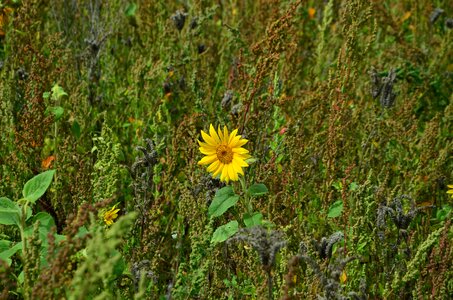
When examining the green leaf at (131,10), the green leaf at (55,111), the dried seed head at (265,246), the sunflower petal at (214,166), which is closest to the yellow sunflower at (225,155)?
the sunflower petal at (214,166)

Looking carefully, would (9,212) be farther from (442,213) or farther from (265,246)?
(442,213)

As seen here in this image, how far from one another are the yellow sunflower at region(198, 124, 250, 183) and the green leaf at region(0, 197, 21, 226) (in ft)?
1.94

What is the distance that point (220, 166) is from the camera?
6.32ft

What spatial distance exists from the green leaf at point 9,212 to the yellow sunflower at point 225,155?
0.59 meters

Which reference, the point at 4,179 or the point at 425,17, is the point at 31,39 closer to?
the point at 4,179

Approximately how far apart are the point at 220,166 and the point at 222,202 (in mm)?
171

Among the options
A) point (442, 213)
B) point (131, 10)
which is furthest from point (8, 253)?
point (131, 10)

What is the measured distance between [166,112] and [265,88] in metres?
0.50

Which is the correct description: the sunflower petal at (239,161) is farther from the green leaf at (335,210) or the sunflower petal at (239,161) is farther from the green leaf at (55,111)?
the green leaf at (55,111)

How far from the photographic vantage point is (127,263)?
1.95m

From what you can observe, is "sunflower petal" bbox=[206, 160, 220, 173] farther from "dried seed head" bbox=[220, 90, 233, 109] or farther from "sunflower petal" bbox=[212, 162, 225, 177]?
"dried seed head" bbox=[220, 90, 233, 109]

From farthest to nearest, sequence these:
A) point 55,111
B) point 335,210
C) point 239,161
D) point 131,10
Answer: point 131,10 → point 55,111 → point 335,210 → point 239,161

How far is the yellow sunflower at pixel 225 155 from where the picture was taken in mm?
1887

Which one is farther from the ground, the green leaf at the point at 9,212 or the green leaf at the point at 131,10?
the green leaf at the point at 131,10
